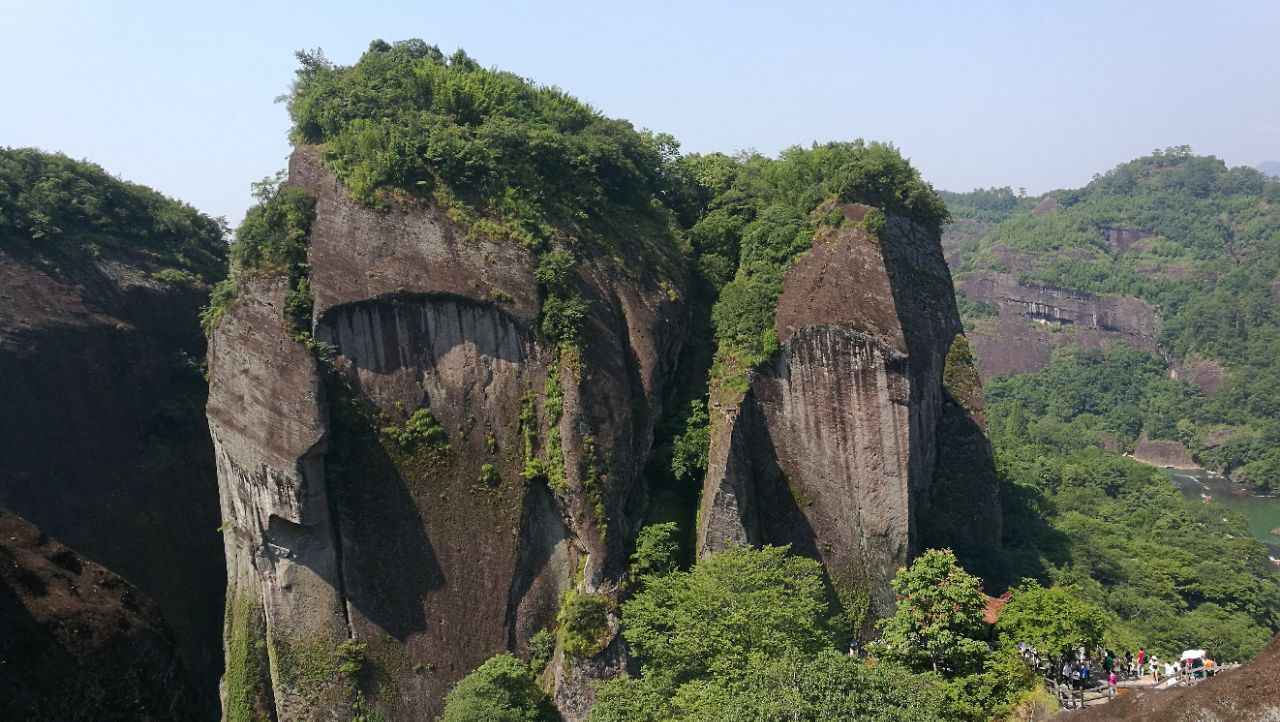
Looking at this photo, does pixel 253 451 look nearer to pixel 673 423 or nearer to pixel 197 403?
pixel 197 403

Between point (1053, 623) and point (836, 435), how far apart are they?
776 centimetres

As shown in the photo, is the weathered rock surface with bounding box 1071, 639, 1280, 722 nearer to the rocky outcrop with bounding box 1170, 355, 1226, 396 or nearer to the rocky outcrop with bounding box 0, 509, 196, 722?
the rocky outcrop with bounding box 0, 509, 196, 722

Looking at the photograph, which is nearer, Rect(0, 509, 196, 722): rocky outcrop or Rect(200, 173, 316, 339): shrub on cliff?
Rect(0, 509, 196, 722): rocky outcrop

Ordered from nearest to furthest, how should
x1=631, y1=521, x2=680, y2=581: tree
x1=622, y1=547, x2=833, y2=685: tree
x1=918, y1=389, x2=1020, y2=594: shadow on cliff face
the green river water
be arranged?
x1=622, y1=547, x2=833, y2=685: tree < x1=631, y1=521, x2=680, y2=581: tree < x1=918, y1=389, x2=1020, y2=594: shadow on cliff face < the green river water

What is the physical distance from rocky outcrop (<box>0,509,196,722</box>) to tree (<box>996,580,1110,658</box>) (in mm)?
14200

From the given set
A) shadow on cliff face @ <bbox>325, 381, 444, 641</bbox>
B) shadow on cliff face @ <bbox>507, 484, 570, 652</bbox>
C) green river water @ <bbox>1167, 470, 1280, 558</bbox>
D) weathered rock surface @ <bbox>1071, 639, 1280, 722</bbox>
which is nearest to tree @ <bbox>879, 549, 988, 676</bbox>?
weathered rock surface @ <bbox>1071, 639, 1280, 722</bbox>

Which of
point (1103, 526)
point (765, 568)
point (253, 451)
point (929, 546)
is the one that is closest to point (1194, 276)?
point (1103, 526)

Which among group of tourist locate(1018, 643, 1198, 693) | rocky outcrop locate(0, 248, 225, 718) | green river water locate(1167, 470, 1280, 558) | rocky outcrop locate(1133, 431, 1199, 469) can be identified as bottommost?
green river water locate(1167, 470, 1280, 558)

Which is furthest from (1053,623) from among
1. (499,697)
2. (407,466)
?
(407,466)

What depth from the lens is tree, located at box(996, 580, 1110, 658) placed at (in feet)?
52.7

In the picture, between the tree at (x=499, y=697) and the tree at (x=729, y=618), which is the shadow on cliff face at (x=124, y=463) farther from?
the tree at (x=729, y=618)

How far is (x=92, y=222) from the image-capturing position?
85.3ft

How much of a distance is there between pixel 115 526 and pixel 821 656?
740 inches

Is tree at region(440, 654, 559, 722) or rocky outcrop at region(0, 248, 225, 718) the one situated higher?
rocky outcrop at region(0, 248, 225, 718)
